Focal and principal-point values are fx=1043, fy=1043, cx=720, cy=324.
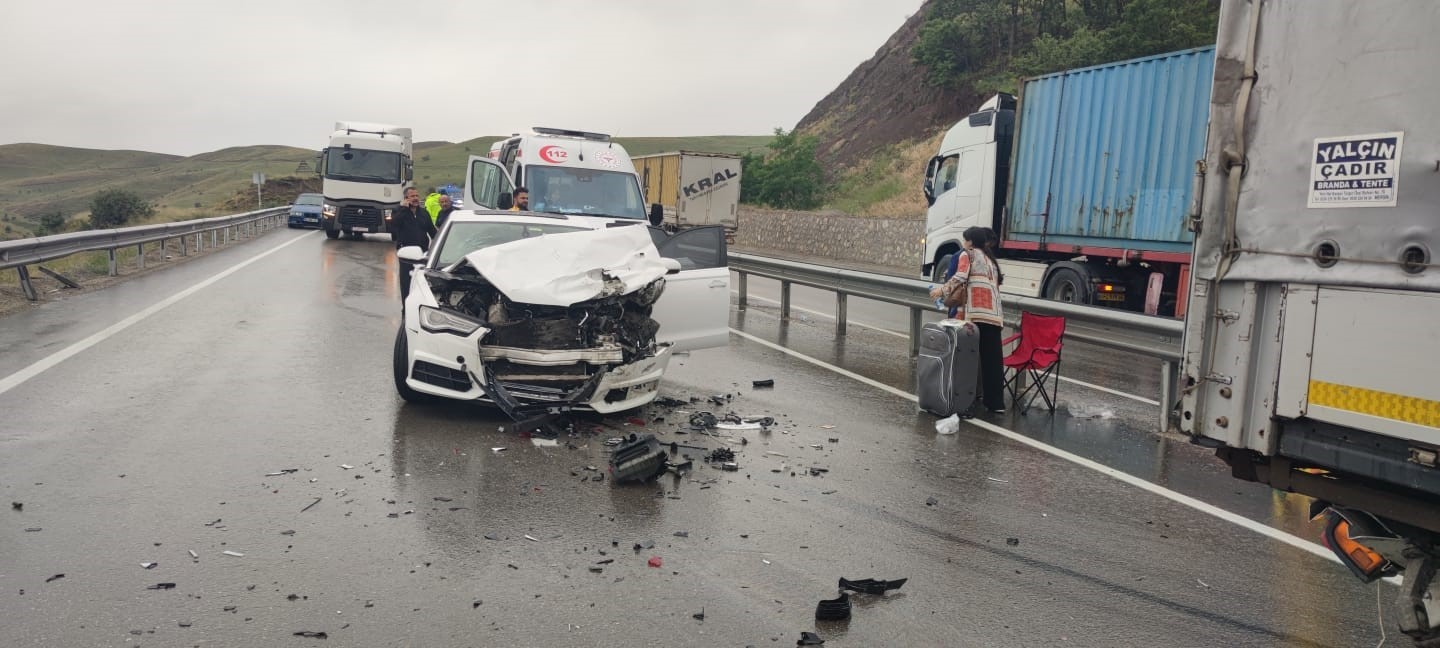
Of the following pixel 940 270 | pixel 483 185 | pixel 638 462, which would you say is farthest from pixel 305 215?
pixel 638 462

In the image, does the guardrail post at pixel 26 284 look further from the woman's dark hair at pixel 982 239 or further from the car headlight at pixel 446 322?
the woman's dark hair at pixel 982 239

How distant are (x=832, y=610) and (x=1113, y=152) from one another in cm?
1275

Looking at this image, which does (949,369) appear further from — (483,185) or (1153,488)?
(483,185)

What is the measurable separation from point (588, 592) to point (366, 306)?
11.3 meters

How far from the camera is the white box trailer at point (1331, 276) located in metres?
3.51

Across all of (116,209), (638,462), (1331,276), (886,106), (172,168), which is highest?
(886,106)

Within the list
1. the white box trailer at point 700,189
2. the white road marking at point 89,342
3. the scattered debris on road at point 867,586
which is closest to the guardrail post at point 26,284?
the white road marking at point 89,342

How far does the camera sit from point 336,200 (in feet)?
105

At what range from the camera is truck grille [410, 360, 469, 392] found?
751cm

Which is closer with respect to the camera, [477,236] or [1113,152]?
[477,236]

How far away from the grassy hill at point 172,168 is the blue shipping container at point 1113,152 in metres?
86.6

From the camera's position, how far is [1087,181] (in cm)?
1584

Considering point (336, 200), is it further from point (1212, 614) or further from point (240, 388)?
point (1212, 614)

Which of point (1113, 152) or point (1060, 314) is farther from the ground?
point (1113, 152)
